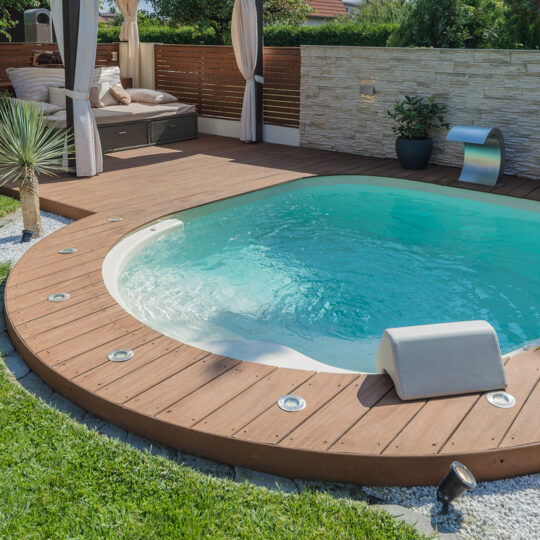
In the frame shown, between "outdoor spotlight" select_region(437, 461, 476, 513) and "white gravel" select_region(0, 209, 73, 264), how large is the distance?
3690 millimetres

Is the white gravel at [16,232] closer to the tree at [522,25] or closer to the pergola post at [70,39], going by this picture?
the pergola post at [70,39]

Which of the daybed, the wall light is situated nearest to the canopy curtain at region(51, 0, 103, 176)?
the daybed

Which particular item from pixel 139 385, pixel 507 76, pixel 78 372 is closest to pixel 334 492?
pixel 139 385

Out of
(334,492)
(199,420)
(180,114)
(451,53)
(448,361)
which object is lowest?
(334,492)

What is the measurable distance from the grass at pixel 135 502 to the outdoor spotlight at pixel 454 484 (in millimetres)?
192

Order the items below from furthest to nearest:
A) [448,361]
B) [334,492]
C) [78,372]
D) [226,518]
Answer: [78,372] < [448,361] < [334,492] < [226,518]

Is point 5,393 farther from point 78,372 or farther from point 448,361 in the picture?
point 448,361

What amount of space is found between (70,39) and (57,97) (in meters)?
2.21

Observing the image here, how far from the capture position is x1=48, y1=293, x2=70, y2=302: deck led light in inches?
152

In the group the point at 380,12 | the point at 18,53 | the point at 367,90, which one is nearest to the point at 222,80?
the point at 367,90

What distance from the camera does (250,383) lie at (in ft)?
9.75

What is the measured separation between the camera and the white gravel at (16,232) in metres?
4.96

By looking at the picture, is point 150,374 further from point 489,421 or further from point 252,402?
point 489,421

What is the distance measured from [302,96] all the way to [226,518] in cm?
771
